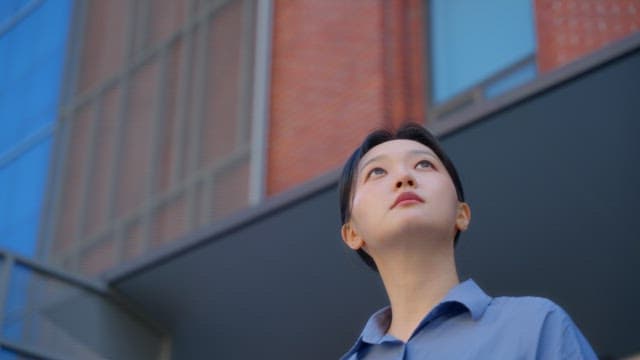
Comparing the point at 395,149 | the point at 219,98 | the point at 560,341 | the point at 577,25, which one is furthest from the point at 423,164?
the point at 219,98

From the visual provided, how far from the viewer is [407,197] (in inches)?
130

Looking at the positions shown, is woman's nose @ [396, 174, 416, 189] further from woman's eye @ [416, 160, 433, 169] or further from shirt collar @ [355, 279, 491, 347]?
shirt collar @ [355, 279, 491, 347]

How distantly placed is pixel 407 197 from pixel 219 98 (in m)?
Answer: 8.14

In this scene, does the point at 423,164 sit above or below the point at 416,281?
above

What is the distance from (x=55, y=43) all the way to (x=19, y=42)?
0.98 meters

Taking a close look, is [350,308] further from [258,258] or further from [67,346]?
[67,346]

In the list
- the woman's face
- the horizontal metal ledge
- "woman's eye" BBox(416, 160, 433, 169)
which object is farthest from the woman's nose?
the horizontal metal ledge

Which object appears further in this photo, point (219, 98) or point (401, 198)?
point (219, 98)

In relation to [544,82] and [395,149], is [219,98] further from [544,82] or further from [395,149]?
[395,149]

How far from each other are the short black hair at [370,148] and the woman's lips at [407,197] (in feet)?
0.97

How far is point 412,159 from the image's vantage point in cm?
350

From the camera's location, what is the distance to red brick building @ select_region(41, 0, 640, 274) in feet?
32.2

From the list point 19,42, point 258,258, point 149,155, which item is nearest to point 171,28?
point 149,155

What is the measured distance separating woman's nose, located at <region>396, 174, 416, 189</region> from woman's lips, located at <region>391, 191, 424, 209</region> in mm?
58
